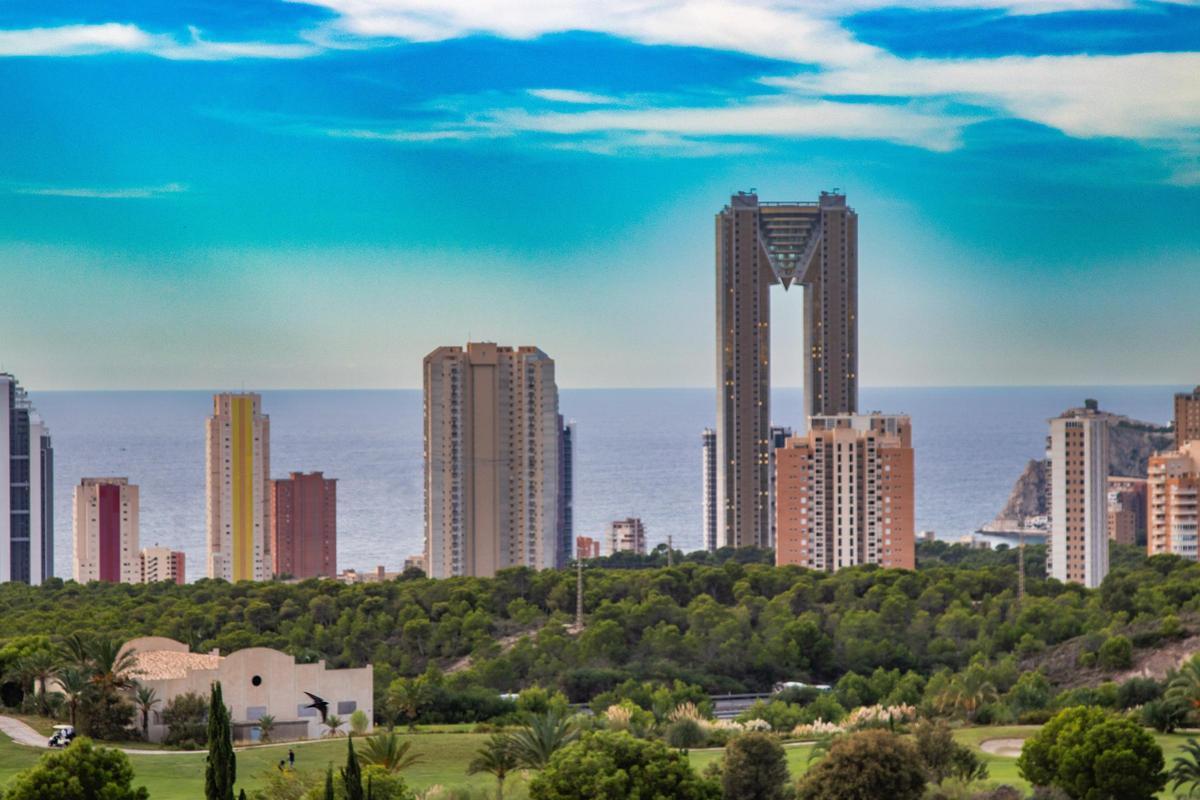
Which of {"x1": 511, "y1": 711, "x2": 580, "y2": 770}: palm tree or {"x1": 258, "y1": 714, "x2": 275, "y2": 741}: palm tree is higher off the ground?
{"x1": 511, "y1": 711, "x2": 580, "y2": 770}: palm tree

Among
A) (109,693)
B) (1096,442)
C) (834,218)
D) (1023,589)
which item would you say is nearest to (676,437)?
(834,218)

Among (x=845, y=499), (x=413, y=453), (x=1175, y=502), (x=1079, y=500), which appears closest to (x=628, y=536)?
(x=845, y=499)

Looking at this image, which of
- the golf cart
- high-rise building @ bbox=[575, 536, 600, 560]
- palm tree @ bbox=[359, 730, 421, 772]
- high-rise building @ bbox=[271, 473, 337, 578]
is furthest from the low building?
high-rise building @ bbox=[575, 536, 600, 560]

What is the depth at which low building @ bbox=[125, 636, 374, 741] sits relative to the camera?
18.8 m

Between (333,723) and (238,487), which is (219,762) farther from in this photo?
(238,487)

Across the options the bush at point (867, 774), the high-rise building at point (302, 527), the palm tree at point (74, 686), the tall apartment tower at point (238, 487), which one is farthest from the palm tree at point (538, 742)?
the high-rise building at point (302, 527)

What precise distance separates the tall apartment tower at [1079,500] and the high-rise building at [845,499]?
3526 mm

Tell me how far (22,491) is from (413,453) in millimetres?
53477

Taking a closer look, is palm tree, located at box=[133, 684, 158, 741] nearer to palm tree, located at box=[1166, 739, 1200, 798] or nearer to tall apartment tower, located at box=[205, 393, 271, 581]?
palm tree, located at box=[1166, 739, 1200, 798]

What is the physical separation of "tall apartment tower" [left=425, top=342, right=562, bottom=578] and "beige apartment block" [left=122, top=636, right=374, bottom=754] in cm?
2612

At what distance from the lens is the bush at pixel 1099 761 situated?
14.0 m

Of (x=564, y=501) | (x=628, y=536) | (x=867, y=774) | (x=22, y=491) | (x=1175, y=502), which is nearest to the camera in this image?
(x=867, y=774)

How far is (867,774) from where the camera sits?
1335 centimetres

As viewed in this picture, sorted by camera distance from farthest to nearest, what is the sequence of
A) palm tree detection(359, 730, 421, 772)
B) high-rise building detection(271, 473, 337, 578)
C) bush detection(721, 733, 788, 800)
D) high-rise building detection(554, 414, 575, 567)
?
high-rise building detection(271, 473, 337, 578) < high-rise building detection(554, 414, 575, 567) < palm tree detection(359, 730, 421, 772) < bush detection(721, 733, 788, 800)
